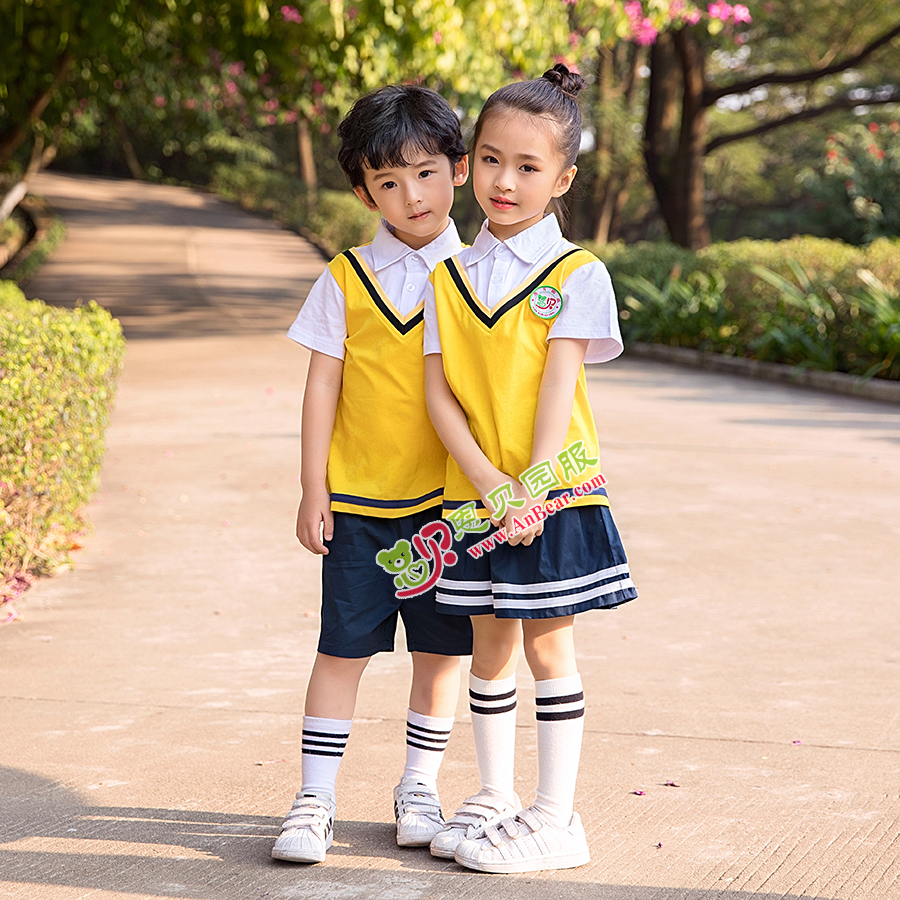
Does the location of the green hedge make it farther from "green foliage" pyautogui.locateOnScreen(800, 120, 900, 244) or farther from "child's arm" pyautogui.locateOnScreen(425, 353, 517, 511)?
"green foliage" pyautogui.locateOnScreen(800, 120, 900, 244)

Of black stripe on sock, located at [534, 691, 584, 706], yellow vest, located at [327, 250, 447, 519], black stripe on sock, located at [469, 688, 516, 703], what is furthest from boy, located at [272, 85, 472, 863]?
black stripe on sock, located at [534, 691, 584, 706]

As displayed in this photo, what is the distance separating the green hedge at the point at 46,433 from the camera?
13.7ft

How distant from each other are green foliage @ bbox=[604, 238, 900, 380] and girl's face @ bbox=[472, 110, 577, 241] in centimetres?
747

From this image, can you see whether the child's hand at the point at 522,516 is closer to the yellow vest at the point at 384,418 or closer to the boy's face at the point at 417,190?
the yellow vest at the point at 384,418

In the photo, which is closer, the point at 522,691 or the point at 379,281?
the point at 379,281

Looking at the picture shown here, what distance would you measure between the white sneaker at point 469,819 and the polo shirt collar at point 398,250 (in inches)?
44.8

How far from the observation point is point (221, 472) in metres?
6.66

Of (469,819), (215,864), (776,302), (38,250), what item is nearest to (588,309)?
(469,819)

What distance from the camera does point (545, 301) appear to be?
2.36 metres

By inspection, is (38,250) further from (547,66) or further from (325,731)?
(325,731)

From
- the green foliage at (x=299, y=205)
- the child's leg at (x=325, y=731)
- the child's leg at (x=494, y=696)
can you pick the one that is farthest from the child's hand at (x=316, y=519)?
the green foliage at (x=299, y=205)

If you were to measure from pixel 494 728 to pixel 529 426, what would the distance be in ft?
2.13

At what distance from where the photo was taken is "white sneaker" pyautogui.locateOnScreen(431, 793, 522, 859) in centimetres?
247

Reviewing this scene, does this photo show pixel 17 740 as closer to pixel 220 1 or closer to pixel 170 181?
pixel 220 1
